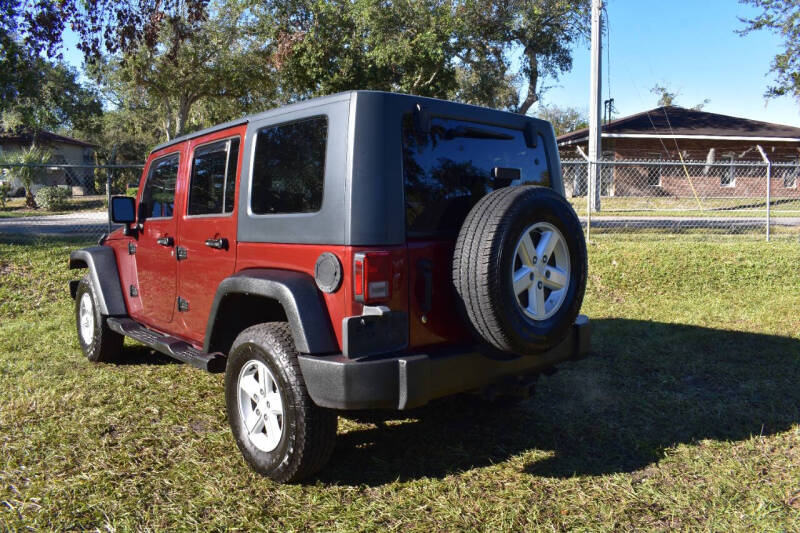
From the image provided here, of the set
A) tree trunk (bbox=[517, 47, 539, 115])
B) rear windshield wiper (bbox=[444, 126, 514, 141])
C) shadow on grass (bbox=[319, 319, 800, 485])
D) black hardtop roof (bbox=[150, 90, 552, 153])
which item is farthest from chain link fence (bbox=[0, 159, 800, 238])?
rear windshield wiper (bbox=[444, 126, 514, 141])

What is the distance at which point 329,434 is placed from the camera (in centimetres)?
296

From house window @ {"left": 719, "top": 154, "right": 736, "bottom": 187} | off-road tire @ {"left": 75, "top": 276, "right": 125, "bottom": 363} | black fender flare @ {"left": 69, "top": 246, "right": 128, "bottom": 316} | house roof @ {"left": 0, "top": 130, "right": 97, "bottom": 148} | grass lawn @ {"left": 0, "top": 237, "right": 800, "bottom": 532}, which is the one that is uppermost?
house roof @ {"left": 0, "top": 130, "right": 97, "bottom": 148}

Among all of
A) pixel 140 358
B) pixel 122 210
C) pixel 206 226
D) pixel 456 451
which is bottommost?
pixel 456 451

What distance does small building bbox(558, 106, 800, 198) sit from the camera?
963 inches

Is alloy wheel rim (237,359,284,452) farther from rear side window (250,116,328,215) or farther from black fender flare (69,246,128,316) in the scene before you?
black fender flare (69,246,128,316)

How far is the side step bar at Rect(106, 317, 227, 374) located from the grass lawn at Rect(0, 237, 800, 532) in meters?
0.44

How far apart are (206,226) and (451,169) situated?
169cm

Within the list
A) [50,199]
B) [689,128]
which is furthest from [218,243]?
[689,128]

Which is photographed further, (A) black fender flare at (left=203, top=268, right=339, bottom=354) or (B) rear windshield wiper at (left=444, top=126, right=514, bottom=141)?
(B) rear windshield wiper at (left=444, top=126, right=514, bottom=141)

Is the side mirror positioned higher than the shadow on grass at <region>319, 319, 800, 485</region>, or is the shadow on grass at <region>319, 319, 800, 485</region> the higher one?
the side mirror

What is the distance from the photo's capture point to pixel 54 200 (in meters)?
22.6

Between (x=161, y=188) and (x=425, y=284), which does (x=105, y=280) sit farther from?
(x=425, y=284)

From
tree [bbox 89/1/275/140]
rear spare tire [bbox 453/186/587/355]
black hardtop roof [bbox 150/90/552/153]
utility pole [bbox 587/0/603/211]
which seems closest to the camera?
rear spare tire [bbox 453/186/587/355]

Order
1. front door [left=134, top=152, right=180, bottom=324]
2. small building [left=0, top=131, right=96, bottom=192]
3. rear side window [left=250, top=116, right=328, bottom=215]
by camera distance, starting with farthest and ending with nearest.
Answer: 1. small building [left=0, top=131, right=96, bottom=192]
2. front door [left=134, top=152, right=180, bottom=324]
3. rear side window [left=250, top=116, right=328, bottom=215]
